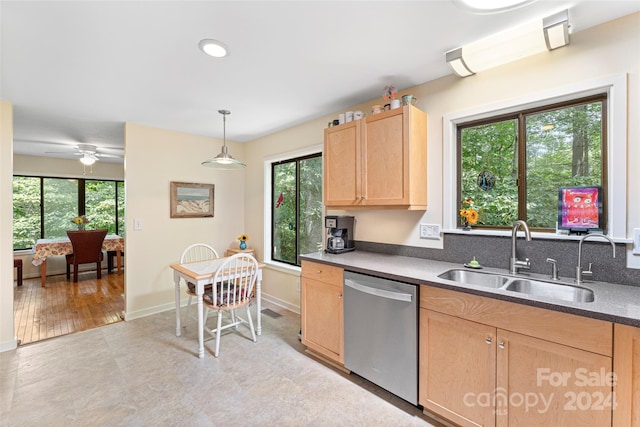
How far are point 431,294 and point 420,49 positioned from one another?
5.15ft

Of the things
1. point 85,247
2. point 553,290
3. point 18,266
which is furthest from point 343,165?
point 18,266

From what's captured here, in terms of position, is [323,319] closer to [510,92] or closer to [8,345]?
[510,92]

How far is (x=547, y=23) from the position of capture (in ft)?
5.03

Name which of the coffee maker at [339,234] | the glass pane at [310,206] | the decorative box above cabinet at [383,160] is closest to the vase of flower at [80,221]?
the glass pane at [310,206]

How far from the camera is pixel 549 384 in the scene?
1.30 meters

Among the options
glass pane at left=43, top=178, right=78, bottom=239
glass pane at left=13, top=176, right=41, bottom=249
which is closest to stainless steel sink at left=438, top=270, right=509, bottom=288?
glass pane at left=43, top=178, right=78, bottom=239

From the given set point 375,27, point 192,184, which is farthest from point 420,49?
point 192,184

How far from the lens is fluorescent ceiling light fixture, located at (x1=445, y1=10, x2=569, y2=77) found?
5.08 ft

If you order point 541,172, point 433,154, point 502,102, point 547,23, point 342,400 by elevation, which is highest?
point 547,23

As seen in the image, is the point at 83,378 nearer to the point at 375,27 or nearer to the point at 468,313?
the point at 468,313

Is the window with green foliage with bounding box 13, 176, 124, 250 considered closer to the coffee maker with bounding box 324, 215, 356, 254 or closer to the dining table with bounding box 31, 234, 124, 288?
the dining table with bounding box 31, 234, 124, 288

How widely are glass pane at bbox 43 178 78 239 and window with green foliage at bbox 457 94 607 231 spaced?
23.3 feet

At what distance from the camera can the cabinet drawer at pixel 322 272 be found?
2225 mm

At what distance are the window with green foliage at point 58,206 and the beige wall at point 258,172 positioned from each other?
3.58 meters
